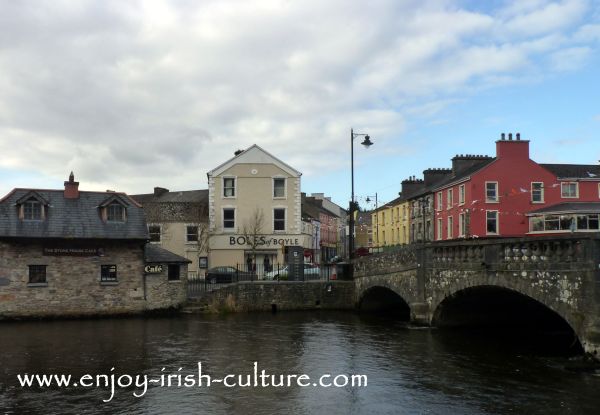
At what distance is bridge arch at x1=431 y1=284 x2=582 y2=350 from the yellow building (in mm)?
32125

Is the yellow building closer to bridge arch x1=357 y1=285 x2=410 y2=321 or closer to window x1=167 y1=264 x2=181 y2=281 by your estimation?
bridge arch x1=357 y1=285 x2=410 y2=321

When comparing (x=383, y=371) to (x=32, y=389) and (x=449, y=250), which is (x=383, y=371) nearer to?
(x=449, y=250)

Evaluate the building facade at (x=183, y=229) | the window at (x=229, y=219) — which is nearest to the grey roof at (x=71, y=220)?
the building facade at (x=183, y=229)

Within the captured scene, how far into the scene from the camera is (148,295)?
3216cm

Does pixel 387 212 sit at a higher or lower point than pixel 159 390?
higher

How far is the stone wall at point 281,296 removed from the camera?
33562 millimetres

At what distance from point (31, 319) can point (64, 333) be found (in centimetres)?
596

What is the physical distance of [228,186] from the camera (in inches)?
1880

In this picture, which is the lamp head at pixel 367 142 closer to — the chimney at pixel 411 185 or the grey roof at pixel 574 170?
the grey roof at pixel 574 170

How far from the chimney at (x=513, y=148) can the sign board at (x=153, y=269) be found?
29.9 metres

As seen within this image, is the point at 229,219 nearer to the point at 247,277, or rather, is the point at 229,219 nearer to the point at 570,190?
the point at 247,277

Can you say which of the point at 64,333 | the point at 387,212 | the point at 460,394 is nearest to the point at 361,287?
the point at 64,333

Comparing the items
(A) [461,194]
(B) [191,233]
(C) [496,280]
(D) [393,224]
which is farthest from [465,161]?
(C) [496,280]

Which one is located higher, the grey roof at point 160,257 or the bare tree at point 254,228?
the bare tree at point 254,228
